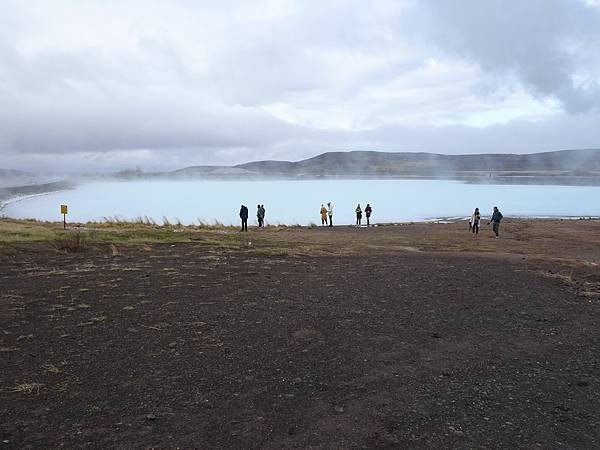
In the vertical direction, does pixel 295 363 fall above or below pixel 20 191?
below

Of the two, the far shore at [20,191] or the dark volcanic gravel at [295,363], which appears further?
the far shore at [20,191]

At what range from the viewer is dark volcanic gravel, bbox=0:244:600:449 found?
4941 millimetres

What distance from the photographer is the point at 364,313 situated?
9289mm

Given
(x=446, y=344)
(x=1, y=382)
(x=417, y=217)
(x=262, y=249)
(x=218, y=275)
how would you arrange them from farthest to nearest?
(x=417, y=217), (x=262, y=249), (x=218, y=275), (x=446, y=344), (x=1, y=382)

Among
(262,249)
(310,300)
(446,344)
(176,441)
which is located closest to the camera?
(176,441)

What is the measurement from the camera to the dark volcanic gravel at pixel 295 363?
195 inches

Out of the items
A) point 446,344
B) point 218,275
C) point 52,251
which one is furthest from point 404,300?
point 52,251

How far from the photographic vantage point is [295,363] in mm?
6730

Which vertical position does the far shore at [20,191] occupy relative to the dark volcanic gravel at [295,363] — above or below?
above

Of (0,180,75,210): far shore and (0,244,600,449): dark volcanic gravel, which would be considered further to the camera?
(0,180,75,210): far shore

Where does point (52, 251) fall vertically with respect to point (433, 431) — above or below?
above

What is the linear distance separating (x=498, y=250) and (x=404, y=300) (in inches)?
460

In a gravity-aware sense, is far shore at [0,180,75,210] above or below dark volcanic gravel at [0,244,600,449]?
above

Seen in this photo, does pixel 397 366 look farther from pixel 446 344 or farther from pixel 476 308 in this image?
pixel 476 308
